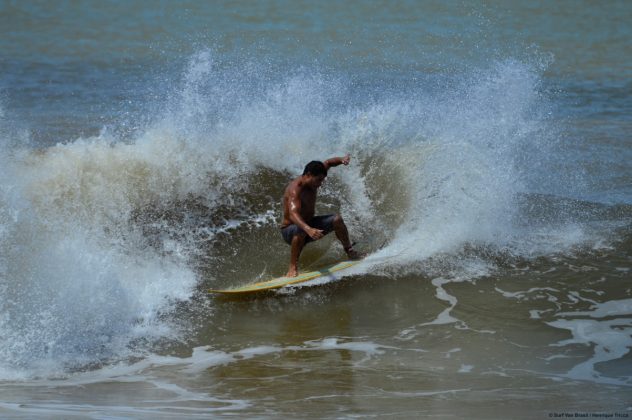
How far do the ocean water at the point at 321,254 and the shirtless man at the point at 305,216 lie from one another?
0.45 metres

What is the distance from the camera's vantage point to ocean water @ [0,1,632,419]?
6223mm

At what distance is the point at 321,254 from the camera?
940cm

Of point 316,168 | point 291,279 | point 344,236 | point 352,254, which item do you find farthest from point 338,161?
point 291,279

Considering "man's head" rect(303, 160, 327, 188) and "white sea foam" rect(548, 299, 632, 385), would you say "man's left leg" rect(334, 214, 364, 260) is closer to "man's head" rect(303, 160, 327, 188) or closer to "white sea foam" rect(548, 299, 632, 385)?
"man's head" rect(303, 160, 327, 188)

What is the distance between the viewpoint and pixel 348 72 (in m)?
20.0

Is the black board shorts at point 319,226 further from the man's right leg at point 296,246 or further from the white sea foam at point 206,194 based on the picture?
the white sea foam at point 206,194

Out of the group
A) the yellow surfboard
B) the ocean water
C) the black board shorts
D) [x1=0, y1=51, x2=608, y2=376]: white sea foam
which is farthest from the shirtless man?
[x1=0, y1=51, x2=608, y2=376]: white sea foam

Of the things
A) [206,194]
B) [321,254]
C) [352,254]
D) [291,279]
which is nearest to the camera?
[291,279]

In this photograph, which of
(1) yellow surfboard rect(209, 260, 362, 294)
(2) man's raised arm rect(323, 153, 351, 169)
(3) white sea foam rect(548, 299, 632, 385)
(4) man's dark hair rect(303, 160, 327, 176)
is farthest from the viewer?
(2) man's raised arm rect(323, 153, 351, 169)

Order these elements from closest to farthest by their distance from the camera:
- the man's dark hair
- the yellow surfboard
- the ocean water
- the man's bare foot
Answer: the ocean water, the yellow surfboard, the man's dark hair, the man's bare foot

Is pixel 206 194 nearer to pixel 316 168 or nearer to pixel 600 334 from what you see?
pixel 316 168

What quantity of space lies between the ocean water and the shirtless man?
17.9 inches

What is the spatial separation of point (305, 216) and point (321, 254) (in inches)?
34.9

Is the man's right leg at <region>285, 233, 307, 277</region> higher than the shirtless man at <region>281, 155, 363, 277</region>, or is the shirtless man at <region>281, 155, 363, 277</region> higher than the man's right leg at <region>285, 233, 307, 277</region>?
the shirtless man at <region>281, 155, 363, 277</region>
